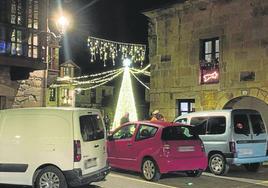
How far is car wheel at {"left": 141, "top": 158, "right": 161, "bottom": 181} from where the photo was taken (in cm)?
1227

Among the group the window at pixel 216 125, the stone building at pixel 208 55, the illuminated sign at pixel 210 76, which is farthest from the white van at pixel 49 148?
the illuminated sign at pixel 210 76

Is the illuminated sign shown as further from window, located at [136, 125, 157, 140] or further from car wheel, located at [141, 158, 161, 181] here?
car wheel, located at [141, 158, 161, 181]

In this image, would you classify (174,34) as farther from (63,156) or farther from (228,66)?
(63,156)

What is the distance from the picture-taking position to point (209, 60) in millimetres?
20844

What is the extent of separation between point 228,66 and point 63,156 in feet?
38.3

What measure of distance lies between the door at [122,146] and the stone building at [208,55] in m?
7.22

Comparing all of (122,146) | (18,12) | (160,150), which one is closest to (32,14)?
(18,12)

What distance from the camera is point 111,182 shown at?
1202cm

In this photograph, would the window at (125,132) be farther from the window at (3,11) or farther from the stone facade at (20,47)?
the window at (3,11)

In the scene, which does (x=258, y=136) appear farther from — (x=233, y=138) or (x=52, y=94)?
(x=52, y=94)

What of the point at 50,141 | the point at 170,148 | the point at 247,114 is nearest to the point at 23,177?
the point at 50,141

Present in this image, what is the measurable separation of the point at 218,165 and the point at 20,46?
26.3ft

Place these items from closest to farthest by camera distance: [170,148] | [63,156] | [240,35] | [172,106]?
[63,156]
[170,148]
[240,35]
[172,106]

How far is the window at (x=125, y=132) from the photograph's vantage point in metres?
13.5
